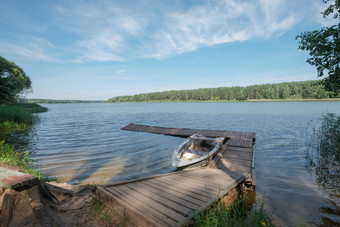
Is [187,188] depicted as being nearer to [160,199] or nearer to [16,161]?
[160,199]

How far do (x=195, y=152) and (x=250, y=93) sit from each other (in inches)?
4582

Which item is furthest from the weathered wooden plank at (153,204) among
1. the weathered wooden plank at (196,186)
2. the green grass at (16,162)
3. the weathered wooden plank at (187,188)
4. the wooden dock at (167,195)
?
the green grass at (16,162)

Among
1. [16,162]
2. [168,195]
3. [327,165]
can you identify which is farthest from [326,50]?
[16,162]

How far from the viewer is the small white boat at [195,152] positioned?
839 centimetres

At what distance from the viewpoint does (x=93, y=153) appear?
11.6m

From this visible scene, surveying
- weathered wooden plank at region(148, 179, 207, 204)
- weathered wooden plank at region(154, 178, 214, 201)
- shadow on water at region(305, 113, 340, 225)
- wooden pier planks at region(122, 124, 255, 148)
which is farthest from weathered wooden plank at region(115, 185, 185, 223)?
wooden pier planks at region(122, 124, 255, 148)

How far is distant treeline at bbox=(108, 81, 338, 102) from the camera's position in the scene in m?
94.1

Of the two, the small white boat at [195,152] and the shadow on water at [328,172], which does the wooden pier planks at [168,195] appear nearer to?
the small white boat at [195,152]

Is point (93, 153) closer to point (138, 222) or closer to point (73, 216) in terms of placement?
point (73, 216)

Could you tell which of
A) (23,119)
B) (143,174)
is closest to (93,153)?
(143,174)

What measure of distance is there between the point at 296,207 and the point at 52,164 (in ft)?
38.0

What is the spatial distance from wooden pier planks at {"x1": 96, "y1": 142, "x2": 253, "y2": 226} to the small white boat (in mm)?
1924

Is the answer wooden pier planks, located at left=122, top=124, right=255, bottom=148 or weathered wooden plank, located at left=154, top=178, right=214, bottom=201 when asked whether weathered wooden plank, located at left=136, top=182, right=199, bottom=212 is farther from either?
Answer: wooden pier planks, located at left=122, top=124, right=255, bottom=148

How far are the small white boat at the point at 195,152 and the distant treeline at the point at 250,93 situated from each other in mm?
88862
